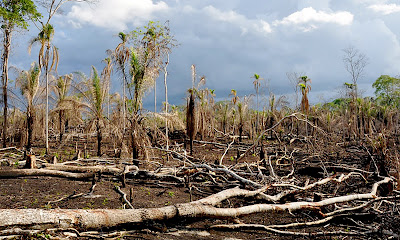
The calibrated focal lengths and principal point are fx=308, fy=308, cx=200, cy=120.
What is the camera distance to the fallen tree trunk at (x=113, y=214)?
444 centimetres

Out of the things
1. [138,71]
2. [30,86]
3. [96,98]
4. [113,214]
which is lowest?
[113,214]

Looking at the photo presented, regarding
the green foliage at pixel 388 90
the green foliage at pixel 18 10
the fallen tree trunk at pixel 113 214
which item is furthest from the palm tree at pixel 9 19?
the green foliage at pixel 388 90

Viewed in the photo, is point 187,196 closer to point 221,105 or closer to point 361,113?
point 221,105

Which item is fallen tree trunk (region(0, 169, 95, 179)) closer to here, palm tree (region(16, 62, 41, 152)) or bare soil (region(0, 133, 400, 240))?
bare soil (region(0, 133, 400, 240))

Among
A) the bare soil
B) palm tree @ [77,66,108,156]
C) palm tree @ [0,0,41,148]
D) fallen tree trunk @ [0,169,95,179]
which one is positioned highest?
palm tree @ [0,0,41,148]

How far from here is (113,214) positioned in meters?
5.22

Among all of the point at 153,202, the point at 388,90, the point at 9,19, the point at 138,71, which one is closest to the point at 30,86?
the point at 9,19

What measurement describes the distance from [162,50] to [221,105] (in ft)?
51.6

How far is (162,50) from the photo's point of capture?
16.7m

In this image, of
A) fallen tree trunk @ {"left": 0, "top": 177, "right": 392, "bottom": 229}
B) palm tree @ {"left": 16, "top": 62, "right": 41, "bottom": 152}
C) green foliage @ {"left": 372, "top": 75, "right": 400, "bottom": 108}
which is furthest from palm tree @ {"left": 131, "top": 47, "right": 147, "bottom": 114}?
green foliage @ {"left": 372, "top": 75, "right": 400, "bottom": 108}

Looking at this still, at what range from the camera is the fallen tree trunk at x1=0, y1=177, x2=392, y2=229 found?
175 inches

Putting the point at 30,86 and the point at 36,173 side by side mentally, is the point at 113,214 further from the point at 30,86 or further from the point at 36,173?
the point at 30,86

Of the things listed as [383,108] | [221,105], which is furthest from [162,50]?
[383,108]

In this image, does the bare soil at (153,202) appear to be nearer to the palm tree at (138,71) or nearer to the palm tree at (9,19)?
the palm tree at (138,71)
